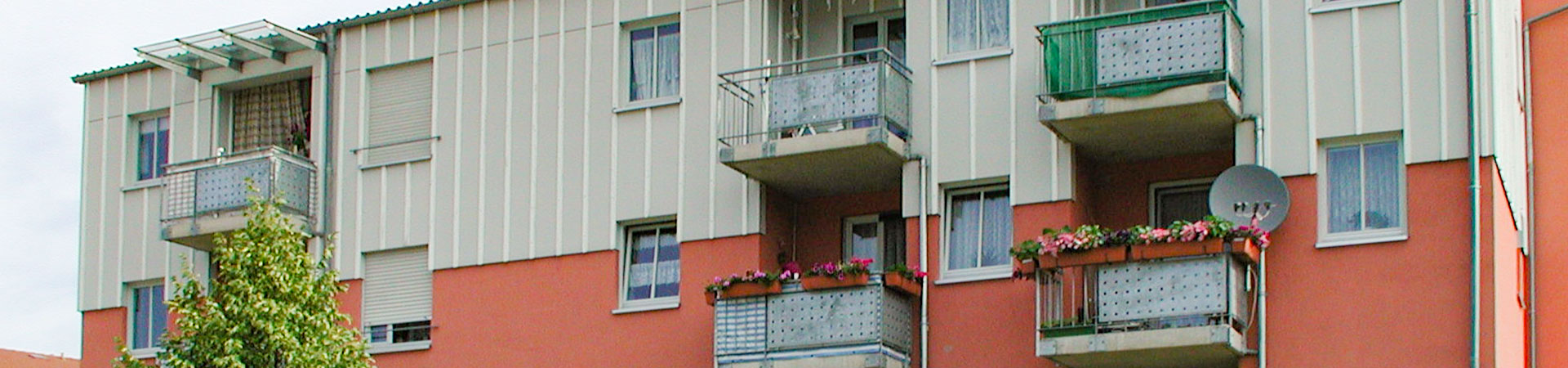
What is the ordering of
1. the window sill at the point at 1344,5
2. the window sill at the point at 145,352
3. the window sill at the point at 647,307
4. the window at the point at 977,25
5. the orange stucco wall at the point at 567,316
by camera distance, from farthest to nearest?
the window sill at the point at 145,352 → the window sill at the point at 647,307 → the orange stucco wall at the point at 567,316 → the window at the point at 977,25 → the window sill at the point at 1344,5

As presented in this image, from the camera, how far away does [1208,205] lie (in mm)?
26266

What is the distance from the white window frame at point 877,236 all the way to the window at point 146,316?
33.9 ft

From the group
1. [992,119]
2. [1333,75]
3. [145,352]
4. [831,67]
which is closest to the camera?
[1333,75]

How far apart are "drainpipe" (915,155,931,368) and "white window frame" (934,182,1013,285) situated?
168mm

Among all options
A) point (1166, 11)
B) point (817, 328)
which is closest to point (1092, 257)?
point (1166, 11)

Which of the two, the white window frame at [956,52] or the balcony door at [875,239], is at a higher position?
the white window frame at [956,52]

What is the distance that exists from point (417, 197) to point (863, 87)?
7079 mm

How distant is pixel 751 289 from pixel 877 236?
7.67 feet

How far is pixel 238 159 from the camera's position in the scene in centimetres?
3203

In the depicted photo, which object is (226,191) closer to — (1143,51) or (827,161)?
(827,161)

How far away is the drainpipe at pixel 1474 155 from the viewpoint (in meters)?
24.0

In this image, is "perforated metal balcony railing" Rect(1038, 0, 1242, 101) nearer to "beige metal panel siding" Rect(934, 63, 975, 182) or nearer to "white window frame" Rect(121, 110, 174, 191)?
"beige metal panel siding" Rect(934, 63, 975, 182)

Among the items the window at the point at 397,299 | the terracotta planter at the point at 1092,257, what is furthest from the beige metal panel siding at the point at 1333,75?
the window at the point at 397,299

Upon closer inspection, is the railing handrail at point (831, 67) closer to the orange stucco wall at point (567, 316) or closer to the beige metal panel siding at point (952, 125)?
the beige metal panel siding at point (952, 125)
